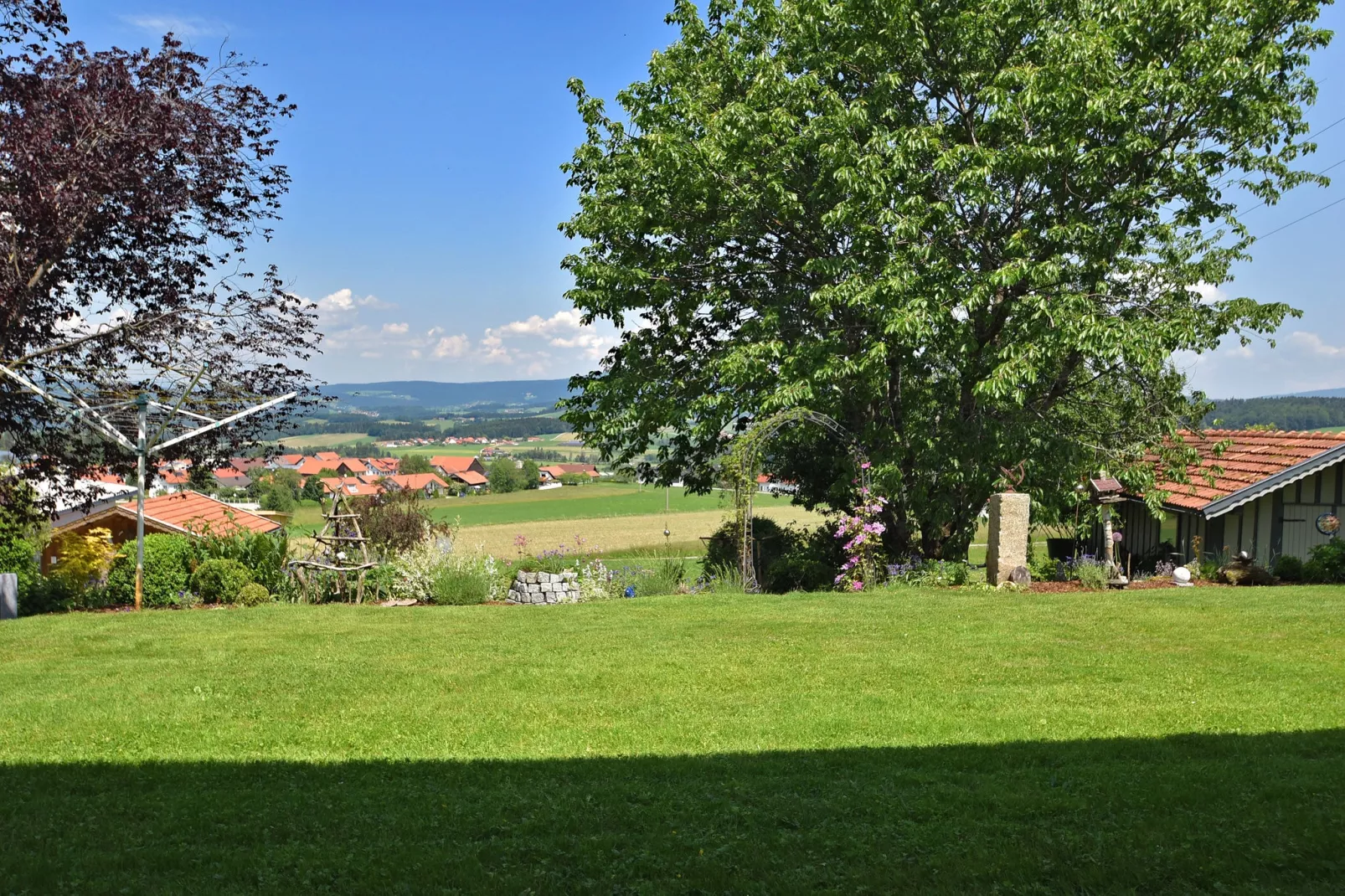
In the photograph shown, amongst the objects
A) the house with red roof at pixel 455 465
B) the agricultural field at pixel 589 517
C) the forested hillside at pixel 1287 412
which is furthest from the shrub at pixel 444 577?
the house with red roof at pixel 455 465

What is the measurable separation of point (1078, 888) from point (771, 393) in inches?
407

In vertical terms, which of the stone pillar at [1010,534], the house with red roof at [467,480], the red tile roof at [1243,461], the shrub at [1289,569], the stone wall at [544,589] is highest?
the red tile roof at [1243,461]

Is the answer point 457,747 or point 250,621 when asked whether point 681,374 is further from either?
point 457,747

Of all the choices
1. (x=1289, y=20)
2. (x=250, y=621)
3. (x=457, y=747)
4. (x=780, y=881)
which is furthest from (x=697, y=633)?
(x=1289, y=20)

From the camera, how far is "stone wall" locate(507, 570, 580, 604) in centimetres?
1396

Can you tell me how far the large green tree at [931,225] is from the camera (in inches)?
504

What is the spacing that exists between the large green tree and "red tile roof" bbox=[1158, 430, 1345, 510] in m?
2.09

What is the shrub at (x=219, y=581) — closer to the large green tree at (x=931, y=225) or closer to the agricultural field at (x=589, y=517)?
the large green tree at (x=931, y=225)

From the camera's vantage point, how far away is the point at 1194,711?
654 centimetres

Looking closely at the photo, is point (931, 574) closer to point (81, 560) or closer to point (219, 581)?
point (219, 581)

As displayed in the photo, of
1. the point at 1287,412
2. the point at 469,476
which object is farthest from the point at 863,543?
the point at 469,476

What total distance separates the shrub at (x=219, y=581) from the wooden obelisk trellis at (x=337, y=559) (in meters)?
→ 0.79

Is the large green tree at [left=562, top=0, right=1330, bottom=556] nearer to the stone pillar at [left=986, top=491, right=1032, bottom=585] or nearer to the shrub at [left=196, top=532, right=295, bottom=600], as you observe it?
the stone pillar at [left=986, top=491, right=1032, bottom=585]

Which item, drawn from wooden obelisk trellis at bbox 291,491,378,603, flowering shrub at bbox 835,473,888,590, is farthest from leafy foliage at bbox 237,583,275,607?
flowering shrub at bbox 835,473,888,590
